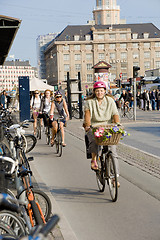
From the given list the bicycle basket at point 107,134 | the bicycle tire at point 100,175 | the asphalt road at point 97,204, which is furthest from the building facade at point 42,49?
the bicycle basket at point 107,134

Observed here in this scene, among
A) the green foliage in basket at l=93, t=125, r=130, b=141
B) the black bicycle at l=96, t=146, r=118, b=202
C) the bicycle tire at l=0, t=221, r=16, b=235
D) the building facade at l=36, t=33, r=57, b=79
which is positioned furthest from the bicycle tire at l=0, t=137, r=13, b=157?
the building facade at l=36, t=33, r=57, b=79

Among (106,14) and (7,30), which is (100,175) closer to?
(7,30)

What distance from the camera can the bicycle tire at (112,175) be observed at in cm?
625

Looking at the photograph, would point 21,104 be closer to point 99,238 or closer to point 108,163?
point 108,163

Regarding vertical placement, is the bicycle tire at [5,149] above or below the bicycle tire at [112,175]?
above

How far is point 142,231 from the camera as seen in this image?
4984mm

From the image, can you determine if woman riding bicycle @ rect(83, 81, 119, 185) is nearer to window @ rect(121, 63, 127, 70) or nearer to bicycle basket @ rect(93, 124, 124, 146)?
bicycle basket @ rect(93, 124, 124, 146)

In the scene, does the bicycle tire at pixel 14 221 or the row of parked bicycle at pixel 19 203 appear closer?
the row of parked bicycle at pixel 19 203

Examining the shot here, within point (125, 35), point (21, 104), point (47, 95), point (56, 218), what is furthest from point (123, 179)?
point (125, 35)

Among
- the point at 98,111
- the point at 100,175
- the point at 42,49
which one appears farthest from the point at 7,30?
the point at 42,49

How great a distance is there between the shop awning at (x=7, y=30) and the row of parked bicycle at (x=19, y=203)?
2.23m

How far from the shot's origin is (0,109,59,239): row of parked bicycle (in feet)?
7.43

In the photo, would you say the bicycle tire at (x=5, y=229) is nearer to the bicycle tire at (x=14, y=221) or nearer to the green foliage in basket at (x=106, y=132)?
the bicycle tire at (x=14, y=221)

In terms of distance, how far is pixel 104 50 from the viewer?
111 meters
